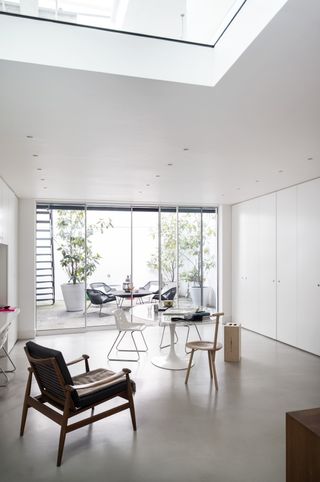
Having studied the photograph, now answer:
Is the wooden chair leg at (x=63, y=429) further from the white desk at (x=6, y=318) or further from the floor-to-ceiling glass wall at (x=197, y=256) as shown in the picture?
the floor-to-ceiling glass wall at (x=197, y=256)

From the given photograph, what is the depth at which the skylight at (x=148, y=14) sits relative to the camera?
2359 millimetres

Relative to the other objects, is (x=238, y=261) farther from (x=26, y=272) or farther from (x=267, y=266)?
(x=26, y=272)

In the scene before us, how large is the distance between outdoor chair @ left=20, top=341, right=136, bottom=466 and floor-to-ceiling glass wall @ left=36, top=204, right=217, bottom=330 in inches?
177

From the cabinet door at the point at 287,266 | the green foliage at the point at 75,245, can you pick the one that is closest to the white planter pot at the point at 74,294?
the green foliage at the point at 75,245

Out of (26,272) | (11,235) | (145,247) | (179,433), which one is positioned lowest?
(179,433)

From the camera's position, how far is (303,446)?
1.85 m

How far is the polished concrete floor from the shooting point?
2.58 meters

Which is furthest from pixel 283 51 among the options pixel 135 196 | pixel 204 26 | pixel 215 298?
pixel 215 298

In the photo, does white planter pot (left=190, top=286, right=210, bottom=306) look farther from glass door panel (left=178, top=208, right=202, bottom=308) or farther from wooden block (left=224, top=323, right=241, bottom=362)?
wooden block (left=224, top=323, right=241, bottom=362)

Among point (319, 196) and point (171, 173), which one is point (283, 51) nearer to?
point (171, 173)

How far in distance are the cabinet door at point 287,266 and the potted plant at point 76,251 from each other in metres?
3.77

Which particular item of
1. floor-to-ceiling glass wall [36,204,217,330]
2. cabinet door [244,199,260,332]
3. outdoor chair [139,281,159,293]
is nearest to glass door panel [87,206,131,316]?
floor-to-ceiling glass wall [36,204,217,330]

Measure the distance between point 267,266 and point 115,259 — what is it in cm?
330

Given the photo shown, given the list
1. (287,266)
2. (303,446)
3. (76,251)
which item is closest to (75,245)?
(76,251)
